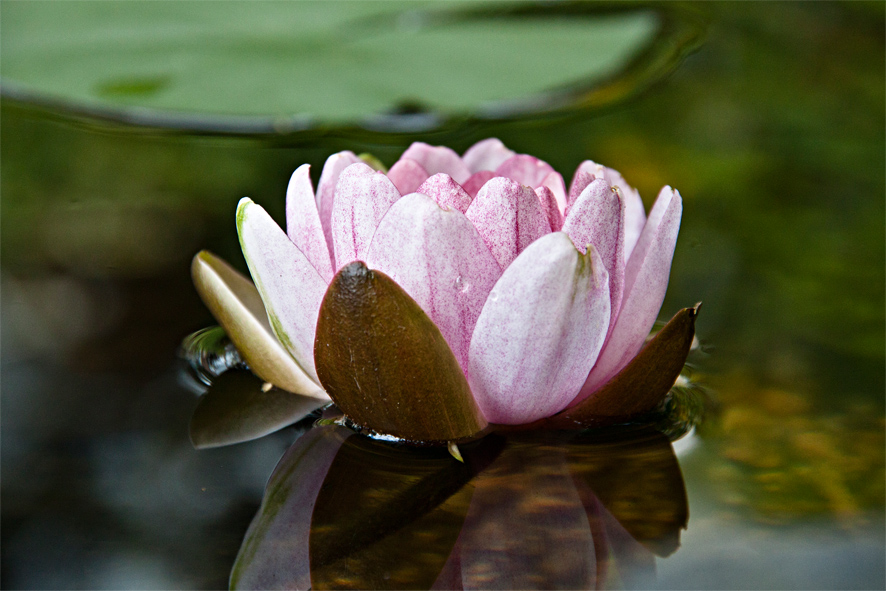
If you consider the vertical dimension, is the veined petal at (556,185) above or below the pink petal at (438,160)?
below

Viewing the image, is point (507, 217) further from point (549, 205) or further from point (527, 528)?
point (527, 528)

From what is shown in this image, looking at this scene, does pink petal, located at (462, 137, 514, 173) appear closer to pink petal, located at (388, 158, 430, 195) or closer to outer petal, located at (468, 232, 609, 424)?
pink petal, located at (388, 158, 430, 195)

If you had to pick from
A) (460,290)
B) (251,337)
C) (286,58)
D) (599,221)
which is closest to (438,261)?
(460,290)

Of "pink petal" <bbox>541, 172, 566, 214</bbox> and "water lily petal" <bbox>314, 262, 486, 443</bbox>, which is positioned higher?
"pink petal" <bbox>541, 172, 566, 214</bbox>

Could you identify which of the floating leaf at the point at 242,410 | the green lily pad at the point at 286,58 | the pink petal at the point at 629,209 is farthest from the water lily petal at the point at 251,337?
the green lily pad at the point at 286,58

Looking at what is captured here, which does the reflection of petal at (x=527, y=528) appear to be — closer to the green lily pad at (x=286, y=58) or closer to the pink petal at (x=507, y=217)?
the pink petal at (x=507, y=217)

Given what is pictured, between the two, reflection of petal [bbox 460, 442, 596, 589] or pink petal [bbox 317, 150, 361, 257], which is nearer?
reflection of petal [bbox 460, 442, 596, 589]

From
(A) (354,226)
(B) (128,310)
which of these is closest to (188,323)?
(B) (128,310)

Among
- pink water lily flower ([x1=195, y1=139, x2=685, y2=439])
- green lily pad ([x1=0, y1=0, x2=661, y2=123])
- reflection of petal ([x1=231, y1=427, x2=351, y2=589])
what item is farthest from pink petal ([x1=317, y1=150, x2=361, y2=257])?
green lily pad ([x1=0, y1=0, x2=661, y2=123])
